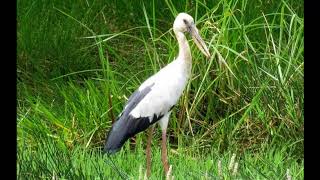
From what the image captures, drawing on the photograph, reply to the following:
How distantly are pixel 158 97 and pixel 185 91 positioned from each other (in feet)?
1.89

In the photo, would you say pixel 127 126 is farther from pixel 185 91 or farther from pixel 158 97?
pixel 185 91

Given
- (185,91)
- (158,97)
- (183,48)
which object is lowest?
(185,91)

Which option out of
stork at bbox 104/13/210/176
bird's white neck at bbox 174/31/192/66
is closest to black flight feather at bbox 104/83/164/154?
stork at bbox 104/13/210/176

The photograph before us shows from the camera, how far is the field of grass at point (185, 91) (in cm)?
455

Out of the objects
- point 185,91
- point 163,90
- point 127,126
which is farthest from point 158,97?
point 185,91

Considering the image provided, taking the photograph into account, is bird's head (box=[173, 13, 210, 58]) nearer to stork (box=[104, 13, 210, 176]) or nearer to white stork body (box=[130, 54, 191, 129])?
stork (box=[104, 13, 210, 176])

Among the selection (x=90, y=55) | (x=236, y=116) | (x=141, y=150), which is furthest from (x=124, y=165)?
(x=90, y=55)

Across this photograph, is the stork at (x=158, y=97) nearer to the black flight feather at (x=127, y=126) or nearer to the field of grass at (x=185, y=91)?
the black flight feather at (x=127, y=126)

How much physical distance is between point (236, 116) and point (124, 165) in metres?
0.69

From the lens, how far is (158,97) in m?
4.31

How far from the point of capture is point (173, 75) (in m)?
4.30

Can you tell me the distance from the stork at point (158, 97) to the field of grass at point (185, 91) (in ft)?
0.38

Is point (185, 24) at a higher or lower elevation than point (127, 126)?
higher
